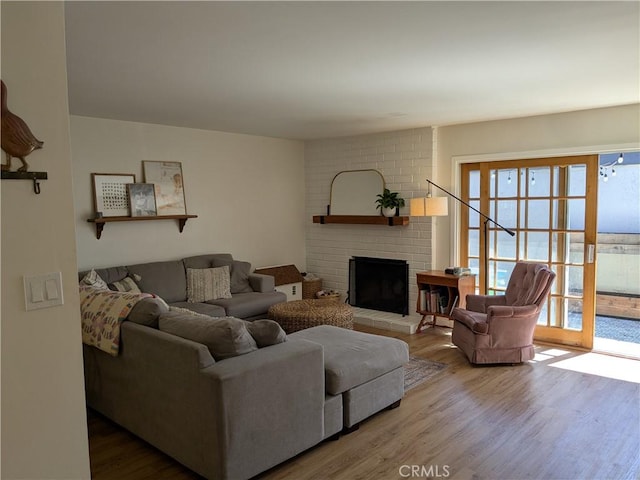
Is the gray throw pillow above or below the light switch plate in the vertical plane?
below

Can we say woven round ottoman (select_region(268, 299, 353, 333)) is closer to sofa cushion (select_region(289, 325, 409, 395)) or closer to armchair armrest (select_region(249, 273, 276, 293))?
armchair armrest (select_region(249, 273, 276, 293))

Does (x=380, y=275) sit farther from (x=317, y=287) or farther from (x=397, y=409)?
(x=397, y=409)

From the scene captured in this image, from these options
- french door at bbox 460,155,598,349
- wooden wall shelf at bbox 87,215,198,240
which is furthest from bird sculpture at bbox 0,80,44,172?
french door at bbox 460,155,598,349

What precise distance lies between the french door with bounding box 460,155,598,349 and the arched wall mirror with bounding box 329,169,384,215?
44.3 inches

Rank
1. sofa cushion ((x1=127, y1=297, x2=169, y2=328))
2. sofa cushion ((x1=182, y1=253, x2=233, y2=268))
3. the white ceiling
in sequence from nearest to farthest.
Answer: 1. the white ceiling
2. sofa cushion ((x1=127, y1=297, x2=169, y2=328))
3. sofa cushion ((x1=182, y1=253, x2=233, y2=268))

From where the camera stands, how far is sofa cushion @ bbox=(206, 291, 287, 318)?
5016mm

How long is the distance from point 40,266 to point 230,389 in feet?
3.78

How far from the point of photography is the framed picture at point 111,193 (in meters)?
4.89

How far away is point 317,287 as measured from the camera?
6699mm

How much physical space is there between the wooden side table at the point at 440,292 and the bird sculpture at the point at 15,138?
439 centimetres

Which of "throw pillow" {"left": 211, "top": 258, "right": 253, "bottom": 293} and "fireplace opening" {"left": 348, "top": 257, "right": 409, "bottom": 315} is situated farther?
"fireplace opening" {"left": 348, "top": 257, "right": 409, "bottom": 315}

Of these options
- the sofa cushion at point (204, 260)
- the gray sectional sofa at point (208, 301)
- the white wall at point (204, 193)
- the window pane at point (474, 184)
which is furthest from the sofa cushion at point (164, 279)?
the window pane at point (474, 184)

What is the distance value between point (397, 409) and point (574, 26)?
2.65 metres

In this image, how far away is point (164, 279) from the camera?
5.12m
